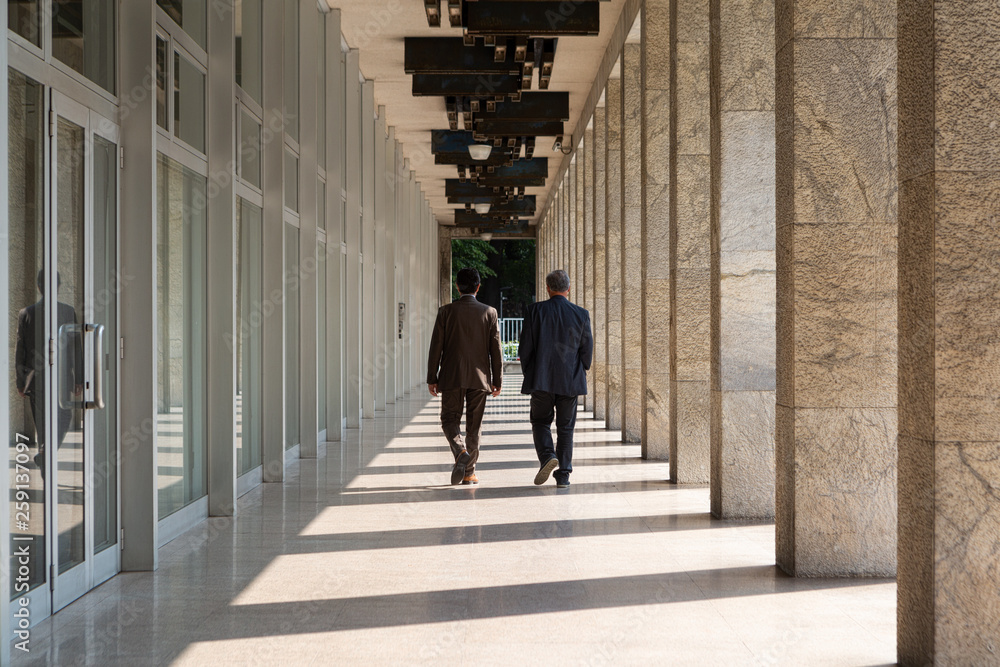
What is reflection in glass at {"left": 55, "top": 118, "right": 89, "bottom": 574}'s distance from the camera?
15.9 feet

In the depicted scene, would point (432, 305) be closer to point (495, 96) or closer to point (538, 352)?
Result: point (495, 96)

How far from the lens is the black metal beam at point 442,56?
13.2m

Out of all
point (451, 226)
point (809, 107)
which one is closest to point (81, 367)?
point (809, 107)

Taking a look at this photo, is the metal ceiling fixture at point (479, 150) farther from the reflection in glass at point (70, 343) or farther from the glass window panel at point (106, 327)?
the reflection in glass at point (70, 343)

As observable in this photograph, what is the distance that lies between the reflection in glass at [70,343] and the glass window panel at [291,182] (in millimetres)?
5307

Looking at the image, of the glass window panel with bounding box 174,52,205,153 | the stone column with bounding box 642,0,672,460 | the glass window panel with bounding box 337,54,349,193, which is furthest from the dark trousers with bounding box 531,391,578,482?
the glass window panel with bounding box 337,54,349,193

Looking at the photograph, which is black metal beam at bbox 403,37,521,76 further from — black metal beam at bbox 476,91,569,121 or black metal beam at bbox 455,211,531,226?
black metal beam at bbox 455,211,531,226

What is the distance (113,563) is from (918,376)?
4356 mm

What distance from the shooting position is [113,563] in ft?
18.1

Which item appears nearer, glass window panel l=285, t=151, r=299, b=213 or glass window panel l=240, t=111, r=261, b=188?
glass window panel l=240, t=111, r=261, b=188

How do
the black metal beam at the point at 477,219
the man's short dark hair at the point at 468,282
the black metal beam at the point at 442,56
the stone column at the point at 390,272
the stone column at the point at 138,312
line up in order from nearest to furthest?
the stone column at the point at 138,312 < the man's short dark hair at the point at 468,282 < the black metal beam at the point at 442,56 < the stone column at the point at 390,272 < the black metal beam at the point at 477,219

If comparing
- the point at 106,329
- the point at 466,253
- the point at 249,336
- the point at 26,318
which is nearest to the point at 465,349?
the point at 249,336

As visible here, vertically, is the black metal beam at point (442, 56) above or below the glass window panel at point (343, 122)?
above

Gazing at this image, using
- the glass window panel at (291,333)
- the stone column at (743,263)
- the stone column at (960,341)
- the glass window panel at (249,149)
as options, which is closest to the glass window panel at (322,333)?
the glass window panel at (291,333)
